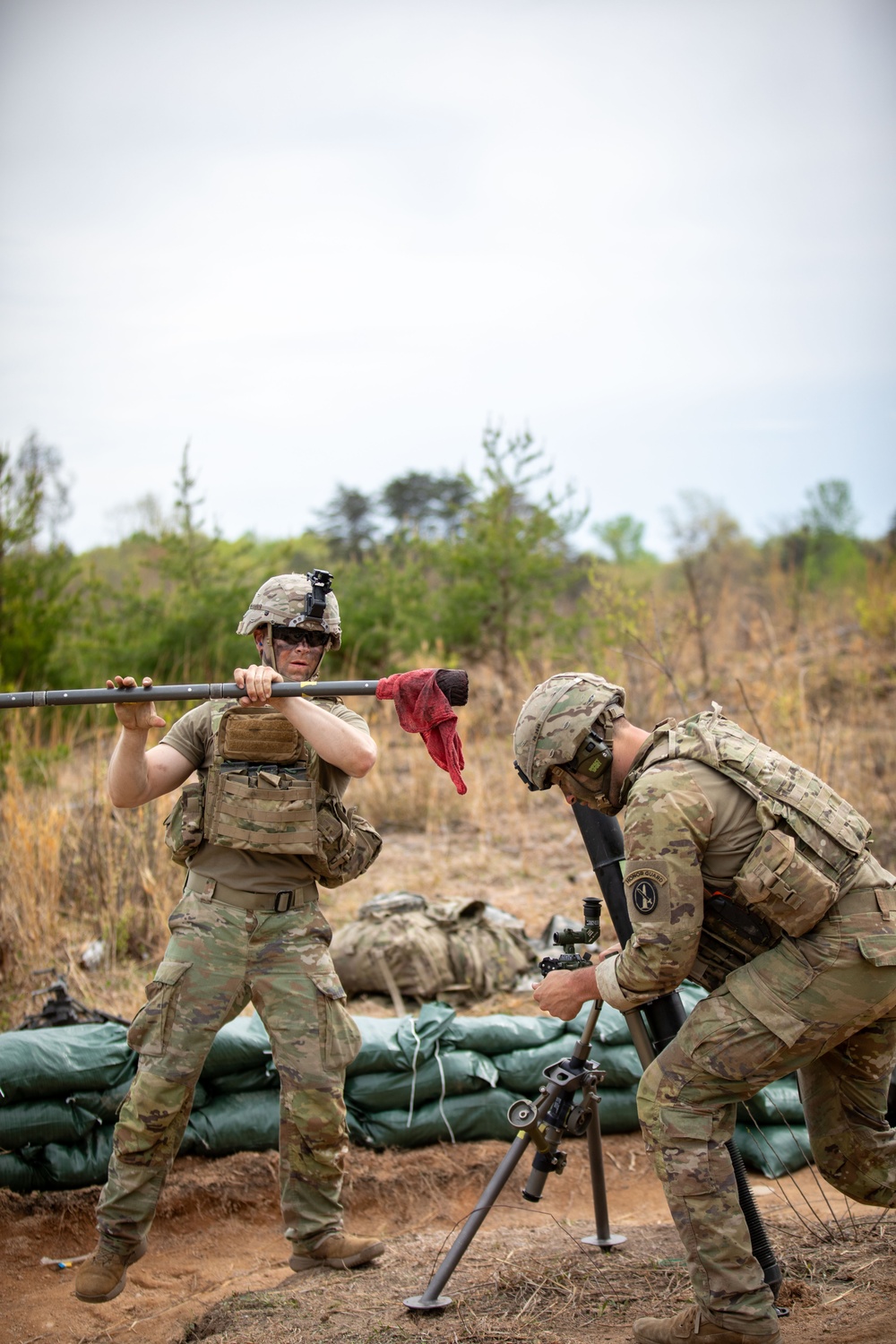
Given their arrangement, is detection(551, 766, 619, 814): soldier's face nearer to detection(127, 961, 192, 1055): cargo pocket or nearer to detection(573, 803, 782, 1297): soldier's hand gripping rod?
detection(573, 803, 782, 1297): soldier's hand gripping rod

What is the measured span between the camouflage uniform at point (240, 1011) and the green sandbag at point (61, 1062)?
0.96 metres

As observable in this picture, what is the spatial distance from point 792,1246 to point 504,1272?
0.92 m

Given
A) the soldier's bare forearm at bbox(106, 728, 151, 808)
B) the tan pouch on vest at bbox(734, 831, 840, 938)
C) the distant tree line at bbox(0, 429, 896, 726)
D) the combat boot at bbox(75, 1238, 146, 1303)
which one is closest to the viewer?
the tan pouch on vest at bbox(734, 831, 840, 938)

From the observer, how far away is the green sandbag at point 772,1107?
169 inches

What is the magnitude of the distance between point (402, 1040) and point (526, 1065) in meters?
0.54

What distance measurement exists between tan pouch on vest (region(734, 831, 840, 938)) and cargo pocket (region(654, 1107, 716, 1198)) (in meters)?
0.53

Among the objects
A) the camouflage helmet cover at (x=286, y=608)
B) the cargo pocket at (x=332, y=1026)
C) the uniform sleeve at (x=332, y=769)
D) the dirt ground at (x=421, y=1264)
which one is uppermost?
the camouflage helmet cover at (x=286, y=608)

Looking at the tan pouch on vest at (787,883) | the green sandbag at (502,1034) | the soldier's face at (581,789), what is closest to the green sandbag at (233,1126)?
the green sandbag at (502,1034)

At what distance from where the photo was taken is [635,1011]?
293 centimetres

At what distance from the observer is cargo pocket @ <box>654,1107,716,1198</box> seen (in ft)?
8.04

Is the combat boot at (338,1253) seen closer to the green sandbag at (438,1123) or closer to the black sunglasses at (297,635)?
the green sandbag at (438,1123)

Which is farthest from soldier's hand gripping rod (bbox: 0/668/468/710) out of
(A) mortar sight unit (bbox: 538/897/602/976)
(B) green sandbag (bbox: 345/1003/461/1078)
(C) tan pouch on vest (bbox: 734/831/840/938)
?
(B) green sandbag (bbox: 345/1003/461/1078)

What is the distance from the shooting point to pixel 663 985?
2.49 m

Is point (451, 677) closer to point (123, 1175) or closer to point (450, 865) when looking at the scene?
point (123, 1175)
